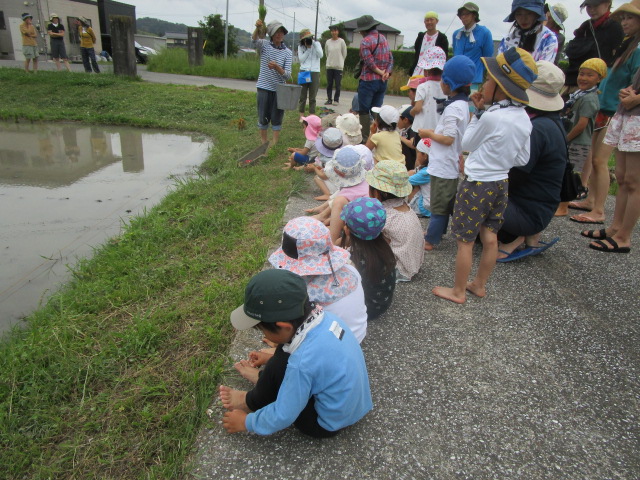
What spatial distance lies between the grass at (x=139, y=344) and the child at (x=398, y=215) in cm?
103

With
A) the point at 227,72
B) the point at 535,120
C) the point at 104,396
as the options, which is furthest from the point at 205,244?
the point at 227,72

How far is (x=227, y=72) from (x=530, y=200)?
17.4m

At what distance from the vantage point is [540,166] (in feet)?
10.1

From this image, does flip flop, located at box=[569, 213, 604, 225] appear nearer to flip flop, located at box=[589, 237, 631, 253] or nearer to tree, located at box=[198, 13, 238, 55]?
flip flop, located at box=[589, 237, 631, 253]

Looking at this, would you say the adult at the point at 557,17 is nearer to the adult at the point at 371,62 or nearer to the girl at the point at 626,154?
the girl at the point at 626,154

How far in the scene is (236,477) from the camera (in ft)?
5.41

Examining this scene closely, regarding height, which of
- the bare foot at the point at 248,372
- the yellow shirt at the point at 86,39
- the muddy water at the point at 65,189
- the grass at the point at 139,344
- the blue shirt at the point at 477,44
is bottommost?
the muddy water at the point at 65,189

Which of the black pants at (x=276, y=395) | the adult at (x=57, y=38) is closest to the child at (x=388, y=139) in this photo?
the black pants at (x=276, y=395)

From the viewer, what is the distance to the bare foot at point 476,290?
9.78 ft

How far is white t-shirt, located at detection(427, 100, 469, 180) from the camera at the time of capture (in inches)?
130

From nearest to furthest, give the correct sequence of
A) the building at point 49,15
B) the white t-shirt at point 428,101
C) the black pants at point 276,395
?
1. the black pants at point 276,395
2. the white t-shirt at point 428,101
3. the building at point 49,15

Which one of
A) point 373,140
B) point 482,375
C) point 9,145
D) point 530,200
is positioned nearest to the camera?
point 482,375

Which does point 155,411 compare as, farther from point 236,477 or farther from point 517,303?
point 517,303

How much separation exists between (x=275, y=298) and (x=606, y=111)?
4.23 m
